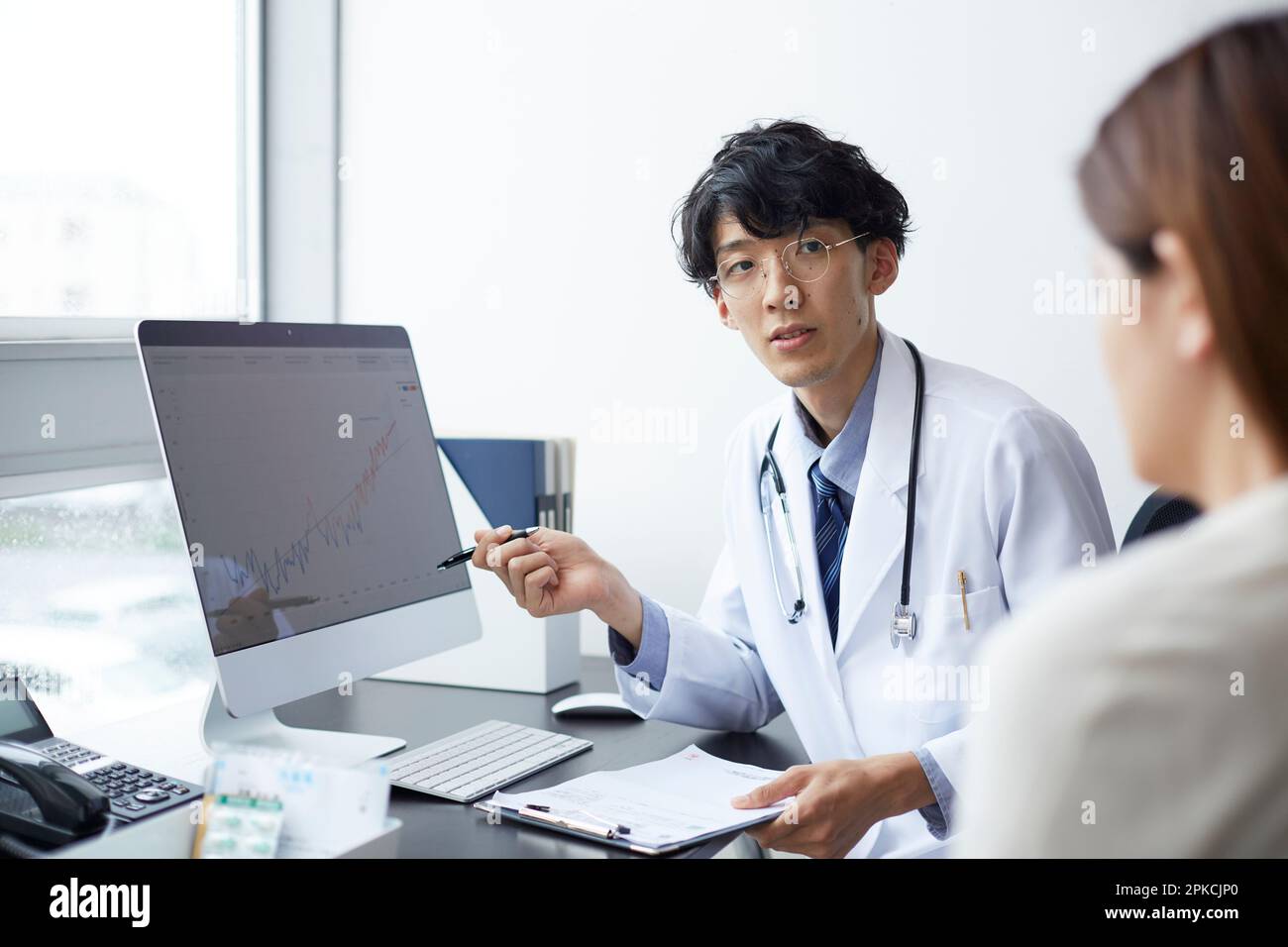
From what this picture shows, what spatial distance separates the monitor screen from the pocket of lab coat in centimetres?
63

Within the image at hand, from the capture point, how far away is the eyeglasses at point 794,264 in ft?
5.12

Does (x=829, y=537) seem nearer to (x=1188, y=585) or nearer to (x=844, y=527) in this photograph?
(x=844, y=527)

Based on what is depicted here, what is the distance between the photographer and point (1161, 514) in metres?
1.54

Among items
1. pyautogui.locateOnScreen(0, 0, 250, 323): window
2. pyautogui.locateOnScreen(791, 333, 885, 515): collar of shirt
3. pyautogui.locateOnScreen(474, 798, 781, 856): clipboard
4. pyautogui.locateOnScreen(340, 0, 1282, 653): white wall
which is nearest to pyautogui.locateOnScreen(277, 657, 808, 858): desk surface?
pyautogui.locateOnScreen(474, 798, 781, 856): clipboard

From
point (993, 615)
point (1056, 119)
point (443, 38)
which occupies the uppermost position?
point (443, 38)

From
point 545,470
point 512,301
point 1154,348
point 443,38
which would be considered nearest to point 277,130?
point 443,38

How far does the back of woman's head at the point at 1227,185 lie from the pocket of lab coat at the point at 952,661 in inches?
32.9

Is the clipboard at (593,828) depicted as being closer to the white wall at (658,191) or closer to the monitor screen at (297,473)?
the monitor screen at (297,473)

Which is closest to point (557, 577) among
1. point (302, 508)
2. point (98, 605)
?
point (302, 508)

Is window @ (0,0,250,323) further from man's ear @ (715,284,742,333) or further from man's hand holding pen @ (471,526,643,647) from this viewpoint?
man's ear @ (715,284,742,333)

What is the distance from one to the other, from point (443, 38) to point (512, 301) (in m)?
0.54

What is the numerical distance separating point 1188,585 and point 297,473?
1007 millimetres
